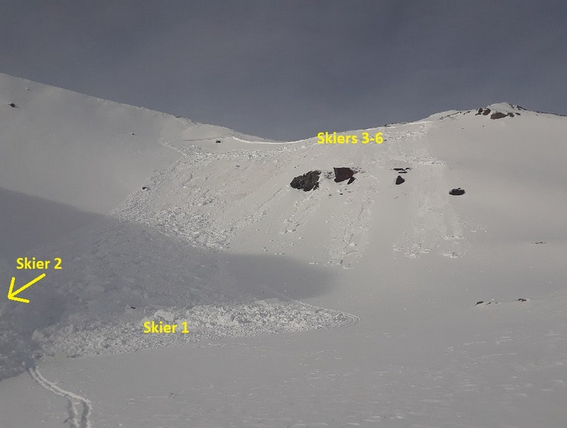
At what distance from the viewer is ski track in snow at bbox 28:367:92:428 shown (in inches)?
307

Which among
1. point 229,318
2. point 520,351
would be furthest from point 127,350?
point 520,351

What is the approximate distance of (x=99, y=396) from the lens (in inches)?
364

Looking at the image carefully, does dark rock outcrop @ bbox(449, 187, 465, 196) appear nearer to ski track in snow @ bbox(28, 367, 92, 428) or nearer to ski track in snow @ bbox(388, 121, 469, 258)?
ski track in snow @ bbox(388, 121, 469, 258)

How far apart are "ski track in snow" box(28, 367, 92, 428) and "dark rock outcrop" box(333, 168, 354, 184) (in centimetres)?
2585

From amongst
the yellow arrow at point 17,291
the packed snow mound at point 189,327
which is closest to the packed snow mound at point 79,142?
the yellow arrow at point 17,291

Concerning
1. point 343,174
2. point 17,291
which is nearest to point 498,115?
point 343,174

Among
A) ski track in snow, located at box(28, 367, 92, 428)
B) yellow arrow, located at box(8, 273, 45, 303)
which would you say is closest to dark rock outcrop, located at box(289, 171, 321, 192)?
yellow arrow, located at box(8, 273, 45, 303)

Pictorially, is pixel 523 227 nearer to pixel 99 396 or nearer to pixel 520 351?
pixel 520 351

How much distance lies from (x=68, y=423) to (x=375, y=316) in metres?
12.1

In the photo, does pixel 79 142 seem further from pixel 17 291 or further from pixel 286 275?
pixel 286 275

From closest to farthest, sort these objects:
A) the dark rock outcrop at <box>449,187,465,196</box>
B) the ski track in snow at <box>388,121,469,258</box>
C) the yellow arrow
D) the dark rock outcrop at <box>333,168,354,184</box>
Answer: the yellow arrow < the ski track in snow at <box>388,121,469,258</box> < the dark rock outcrop at <box>449,187,465,196</box> < the dark rock outcrop at <box>333,168,354,184</box>

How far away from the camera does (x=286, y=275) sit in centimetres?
2366

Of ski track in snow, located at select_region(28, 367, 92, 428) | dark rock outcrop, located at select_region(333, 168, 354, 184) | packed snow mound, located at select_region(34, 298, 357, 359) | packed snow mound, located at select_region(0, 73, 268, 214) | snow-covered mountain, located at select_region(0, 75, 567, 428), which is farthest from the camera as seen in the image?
packed snow mound, located at select_region(0, 73, 268, 214)

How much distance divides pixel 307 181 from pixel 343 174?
3037 millimetres
